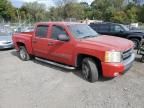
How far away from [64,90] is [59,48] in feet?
5.87

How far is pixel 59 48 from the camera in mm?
6969

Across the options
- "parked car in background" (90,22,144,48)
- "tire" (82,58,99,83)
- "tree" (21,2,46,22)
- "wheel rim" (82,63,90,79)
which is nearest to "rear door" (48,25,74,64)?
"wheel rim" (82,63,90,79)

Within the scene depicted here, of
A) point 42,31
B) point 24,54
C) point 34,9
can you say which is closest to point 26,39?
point 24,54

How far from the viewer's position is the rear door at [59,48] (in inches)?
260

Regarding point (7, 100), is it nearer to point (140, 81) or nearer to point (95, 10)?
point (140, 81)

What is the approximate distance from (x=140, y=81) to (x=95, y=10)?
78.0 m

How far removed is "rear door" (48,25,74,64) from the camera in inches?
260

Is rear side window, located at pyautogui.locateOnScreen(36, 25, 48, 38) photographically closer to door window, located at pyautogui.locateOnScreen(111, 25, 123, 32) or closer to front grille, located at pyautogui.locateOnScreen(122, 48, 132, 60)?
front grille, located at pyautogui.locateOnScreen(122, 48, 132, 60)

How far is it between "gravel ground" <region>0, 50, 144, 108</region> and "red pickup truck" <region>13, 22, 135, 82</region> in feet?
1.21

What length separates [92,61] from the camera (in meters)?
6.09

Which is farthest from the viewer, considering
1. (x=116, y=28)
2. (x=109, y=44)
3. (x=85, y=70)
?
(x=116, y=28)

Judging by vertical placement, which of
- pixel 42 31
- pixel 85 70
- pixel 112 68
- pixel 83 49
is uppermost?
pixel 42 31

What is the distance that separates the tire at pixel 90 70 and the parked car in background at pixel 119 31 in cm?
650

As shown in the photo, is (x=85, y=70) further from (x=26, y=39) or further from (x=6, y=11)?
(x=6, y=11)
